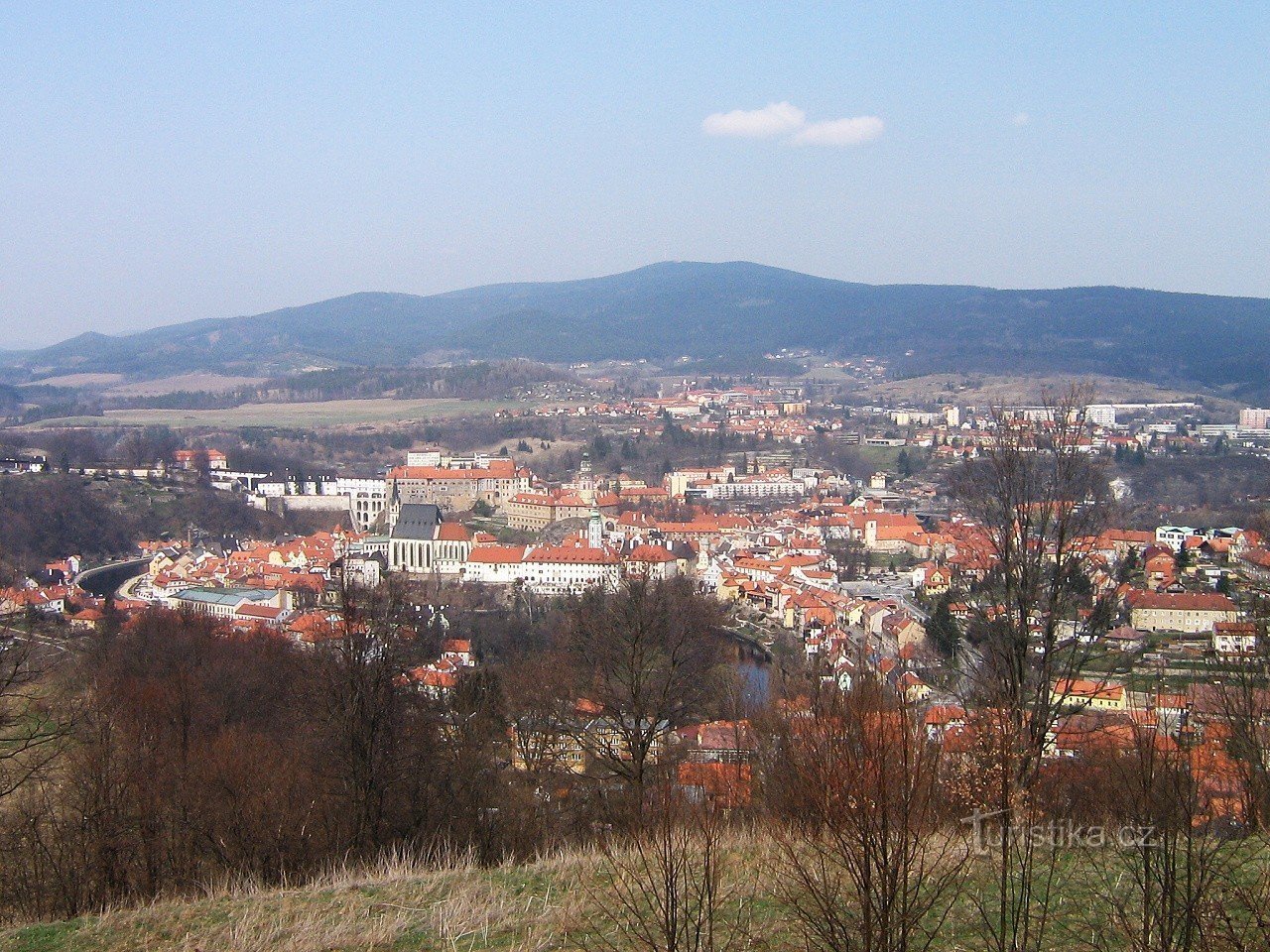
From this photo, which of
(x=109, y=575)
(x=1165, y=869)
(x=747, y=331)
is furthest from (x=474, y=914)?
(x=747, y=331)

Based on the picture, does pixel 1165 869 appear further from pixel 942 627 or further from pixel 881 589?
pixel 881 589

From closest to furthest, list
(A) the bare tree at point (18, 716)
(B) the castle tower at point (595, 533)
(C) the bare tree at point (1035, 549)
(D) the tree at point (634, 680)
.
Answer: (C) the bare tree at point (1035, 549) → (A) the bare tree at point (18, 716) → (D) the tree at point (634, 680) → (B) the castle tower at point (595, 533)

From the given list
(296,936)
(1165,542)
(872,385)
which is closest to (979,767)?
(296,936)

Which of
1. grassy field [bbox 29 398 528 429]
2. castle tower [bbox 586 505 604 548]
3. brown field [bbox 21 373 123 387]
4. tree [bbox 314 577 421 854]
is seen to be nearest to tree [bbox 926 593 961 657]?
tree [bbox 314 577 421 854]

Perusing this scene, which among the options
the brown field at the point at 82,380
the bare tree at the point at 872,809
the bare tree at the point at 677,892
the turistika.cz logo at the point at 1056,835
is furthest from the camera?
the brown field at the point at 82,380

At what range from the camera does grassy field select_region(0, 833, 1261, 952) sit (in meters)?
2.52

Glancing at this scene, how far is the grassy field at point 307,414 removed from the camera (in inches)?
2299

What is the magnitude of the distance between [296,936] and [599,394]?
70041 mm

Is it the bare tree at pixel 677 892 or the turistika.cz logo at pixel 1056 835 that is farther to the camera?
the turistika.cz logo at pixel 1056 835

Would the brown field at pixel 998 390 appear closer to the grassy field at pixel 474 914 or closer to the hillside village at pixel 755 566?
the hillside village at pixel 755 566

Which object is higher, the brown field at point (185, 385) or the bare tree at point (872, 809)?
the bare tree at point (872, 809)

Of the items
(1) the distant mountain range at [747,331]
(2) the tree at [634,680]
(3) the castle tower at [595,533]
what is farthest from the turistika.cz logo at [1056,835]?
(1) the distant mountain range at [747,331]

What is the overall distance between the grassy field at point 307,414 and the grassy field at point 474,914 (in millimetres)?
56451

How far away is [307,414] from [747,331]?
60997mm
